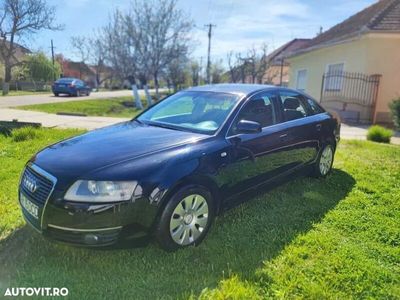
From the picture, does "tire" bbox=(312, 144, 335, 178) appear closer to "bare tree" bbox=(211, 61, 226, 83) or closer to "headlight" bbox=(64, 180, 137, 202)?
"headlight" bbox=(64, 180, 137, 202)

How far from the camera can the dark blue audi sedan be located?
8.95 feet

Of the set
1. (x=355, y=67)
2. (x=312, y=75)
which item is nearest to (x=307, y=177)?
(x=355, y=67)

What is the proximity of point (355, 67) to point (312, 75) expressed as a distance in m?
4.49

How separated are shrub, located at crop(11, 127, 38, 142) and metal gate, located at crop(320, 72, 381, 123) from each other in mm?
11932

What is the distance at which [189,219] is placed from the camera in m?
3.17

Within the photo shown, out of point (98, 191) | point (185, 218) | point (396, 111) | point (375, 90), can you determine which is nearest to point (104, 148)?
point (98, 191)

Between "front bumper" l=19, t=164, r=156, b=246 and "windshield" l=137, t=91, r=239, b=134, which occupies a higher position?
Result: "windshield" l=137, t=91, r=239, b=134

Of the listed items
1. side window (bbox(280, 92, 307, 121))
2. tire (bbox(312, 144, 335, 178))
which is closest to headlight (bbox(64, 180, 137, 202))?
side window (bbox(280, 92, 307, 121))

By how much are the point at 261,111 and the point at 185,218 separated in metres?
1.75

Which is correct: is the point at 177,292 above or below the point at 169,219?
below

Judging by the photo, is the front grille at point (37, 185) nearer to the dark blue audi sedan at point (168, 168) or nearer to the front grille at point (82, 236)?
the dark blue audi sedan at point (168, 168)

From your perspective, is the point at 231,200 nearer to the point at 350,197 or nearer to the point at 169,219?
the point at 169,219

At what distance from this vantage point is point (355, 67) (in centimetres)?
1468

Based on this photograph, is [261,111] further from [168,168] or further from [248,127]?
[168,168]
